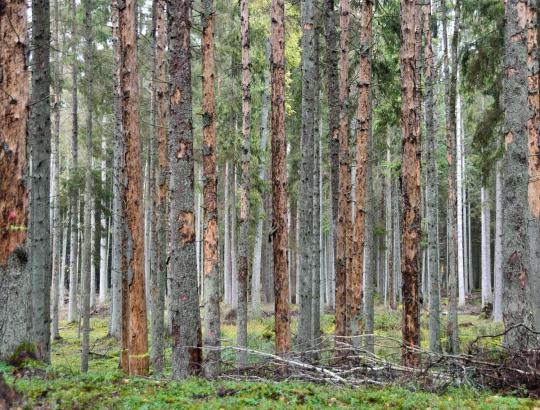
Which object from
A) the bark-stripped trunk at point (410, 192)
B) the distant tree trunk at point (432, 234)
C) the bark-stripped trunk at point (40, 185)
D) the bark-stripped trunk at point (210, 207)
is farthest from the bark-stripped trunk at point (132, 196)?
the distant tree trunk at point (432, 234)

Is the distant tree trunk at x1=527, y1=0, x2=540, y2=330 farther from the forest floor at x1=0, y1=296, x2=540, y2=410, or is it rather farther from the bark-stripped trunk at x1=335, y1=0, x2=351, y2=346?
the bark-stripped trunk at x1=335, y1=0, x2=351, y2=346

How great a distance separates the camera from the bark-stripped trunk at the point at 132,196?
984 cm

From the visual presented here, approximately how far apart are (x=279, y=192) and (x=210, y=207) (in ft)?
4.69

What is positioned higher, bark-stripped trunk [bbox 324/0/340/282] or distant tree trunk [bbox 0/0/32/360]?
bark-stripped trunk [bbox 324/0/340/282]

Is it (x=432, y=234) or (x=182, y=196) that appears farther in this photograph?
(x=432, y=234)

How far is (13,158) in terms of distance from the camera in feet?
19.9

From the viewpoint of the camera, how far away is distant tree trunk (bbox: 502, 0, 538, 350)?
8711mm

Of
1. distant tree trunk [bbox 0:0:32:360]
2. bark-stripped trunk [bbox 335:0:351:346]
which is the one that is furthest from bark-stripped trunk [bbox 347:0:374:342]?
distant tree trunk [bbox 0:0:32:360]

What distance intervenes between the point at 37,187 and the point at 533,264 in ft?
Result: 31.2

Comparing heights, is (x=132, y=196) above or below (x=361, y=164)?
below

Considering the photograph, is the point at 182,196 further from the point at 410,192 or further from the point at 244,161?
the point at 244,161

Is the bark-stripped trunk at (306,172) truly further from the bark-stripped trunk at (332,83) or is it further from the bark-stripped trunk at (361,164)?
the bark-stripped trunk at (332,83)

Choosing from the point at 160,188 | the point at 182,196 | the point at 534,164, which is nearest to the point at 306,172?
the point at 182,196

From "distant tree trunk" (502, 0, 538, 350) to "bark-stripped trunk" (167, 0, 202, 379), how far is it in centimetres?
505
